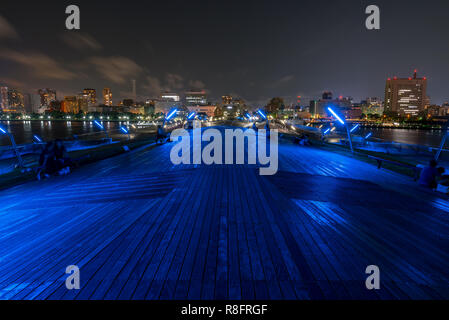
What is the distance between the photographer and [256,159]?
989 cm

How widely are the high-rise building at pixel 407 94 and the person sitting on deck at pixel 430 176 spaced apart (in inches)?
9224

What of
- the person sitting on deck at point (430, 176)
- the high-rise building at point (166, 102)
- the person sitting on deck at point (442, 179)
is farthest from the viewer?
the high-rise building at point (166, 102)

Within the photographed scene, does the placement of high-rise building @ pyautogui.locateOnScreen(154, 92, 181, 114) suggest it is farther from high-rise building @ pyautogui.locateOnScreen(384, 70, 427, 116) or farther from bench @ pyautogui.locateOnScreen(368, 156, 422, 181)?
high-rise building @ pyautogui.locateOnScreen(384, 70, 427, 116)

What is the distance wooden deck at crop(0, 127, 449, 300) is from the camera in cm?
271

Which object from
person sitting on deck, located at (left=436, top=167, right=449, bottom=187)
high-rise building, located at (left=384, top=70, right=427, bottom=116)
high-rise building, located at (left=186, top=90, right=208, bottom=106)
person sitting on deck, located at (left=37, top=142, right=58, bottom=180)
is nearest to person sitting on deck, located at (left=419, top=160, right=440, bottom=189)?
person sitting on deck, located at (left=436, top=167, right=449, bottom=187)

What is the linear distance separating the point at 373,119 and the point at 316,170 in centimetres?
19170

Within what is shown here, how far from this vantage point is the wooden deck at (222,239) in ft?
8.88

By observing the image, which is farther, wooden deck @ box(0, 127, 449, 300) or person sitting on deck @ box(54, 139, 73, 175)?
person sitting on deck @ box(54, 139, 73, 175)

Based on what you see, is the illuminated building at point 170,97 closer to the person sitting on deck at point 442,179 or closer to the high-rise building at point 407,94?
the person sitting on deck at point 442,179

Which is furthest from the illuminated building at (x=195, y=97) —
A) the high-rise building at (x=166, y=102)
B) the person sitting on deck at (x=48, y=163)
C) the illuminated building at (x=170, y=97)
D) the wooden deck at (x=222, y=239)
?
the wooden deck at (x=222, y=239)

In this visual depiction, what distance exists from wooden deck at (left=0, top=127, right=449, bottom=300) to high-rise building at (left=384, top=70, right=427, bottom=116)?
238118 millimetres

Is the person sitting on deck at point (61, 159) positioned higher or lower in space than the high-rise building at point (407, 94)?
lower
